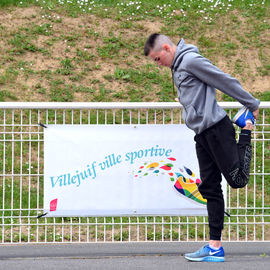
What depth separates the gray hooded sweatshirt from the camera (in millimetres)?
4316

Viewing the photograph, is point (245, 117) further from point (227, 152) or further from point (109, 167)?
point (109, 167)

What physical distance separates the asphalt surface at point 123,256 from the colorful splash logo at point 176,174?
0.55 metres

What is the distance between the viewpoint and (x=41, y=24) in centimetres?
1288

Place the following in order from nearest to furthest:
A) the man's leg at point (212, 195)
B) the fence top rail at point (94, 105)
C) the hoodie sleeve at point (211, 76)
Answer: the hoodie sleeve at point (211, 76)
the man's leg at point (212, 195)
the fence top rail at point (94, 105)

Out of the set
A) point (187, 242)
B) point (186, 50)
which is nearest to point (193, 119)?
point (186, 50)

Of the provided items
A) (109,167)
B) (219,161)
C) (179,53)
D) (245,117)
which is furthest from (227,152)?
(109,167)

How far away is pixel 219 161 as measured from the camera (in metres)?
4.37

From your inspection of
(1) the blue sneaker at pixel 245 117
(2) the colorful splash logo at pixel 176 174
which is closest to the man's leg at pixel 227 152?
(1) the blue sneaker at pixel 245 117

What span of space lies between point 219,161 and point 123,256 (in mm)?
1411

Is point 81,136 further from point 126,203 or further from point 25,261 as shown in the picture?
point 25,261

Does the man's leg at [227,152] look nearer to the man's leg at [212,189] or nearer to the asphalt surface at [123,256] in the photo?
the man's leg at [212,189]

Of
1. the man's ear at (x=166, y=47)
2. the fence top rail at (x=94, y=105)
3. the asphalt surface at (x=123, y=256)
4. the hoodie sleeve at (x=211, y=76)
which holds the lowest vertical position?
the asphalt surface at (x=123, y=256)

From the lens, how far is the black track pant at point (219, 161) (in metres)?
4.35

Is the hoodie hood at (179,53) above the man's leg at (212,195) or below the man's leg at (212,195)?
above
